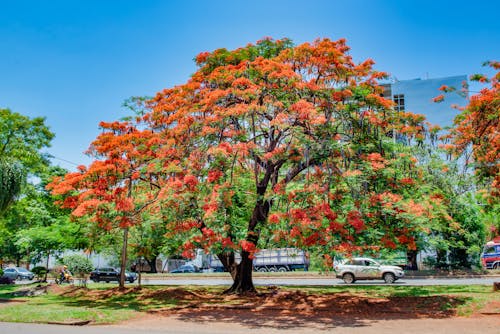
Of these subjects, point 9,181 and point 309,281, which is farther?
point 309,281

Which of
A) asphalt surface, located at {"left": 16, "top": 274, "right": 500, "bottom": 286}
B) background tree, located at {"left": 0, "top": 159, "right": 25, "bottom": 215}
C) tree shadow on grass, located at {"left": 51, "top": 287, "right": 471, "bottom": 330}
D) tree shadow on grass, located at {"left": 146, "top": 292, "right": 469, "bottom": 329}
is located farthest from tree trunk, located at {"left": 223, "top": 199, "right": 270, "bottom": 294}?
background tree, located at {"left": 0, "top": 159, "right": 25, "bottom": 215}

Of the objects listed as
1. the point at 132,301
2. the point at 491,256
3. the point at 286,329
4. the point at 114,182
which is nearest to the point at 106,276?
the point at 132,301

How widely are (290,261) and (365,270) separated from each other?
1445 cm

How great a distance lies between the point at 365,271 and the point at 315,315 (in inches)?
489

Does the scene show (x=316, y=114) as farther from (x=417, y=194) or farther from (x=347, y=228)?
(x=417, y=194)

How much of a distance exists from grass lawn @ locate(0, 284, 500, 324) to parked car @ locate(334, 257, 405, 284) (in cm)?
592

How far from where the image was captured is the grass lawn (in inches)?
487

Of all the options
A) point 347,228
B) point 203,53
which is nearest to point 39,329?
point 347,228

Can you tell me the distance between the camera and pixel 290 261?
1511 inches

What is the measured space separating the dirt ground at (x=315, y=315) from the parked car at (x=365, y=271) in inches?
317

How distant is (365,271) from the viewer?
24516mm

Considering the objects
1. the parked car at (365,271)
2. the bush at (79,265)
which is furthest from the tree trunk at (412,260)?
the bush at (79,265)

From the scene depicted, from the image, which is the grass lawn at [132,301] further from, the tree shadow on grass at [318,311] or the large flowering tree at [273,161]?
the large flowering tree at [273,161]

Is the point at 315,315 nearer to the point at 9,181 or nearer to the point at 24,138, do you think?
the point at 9,181
